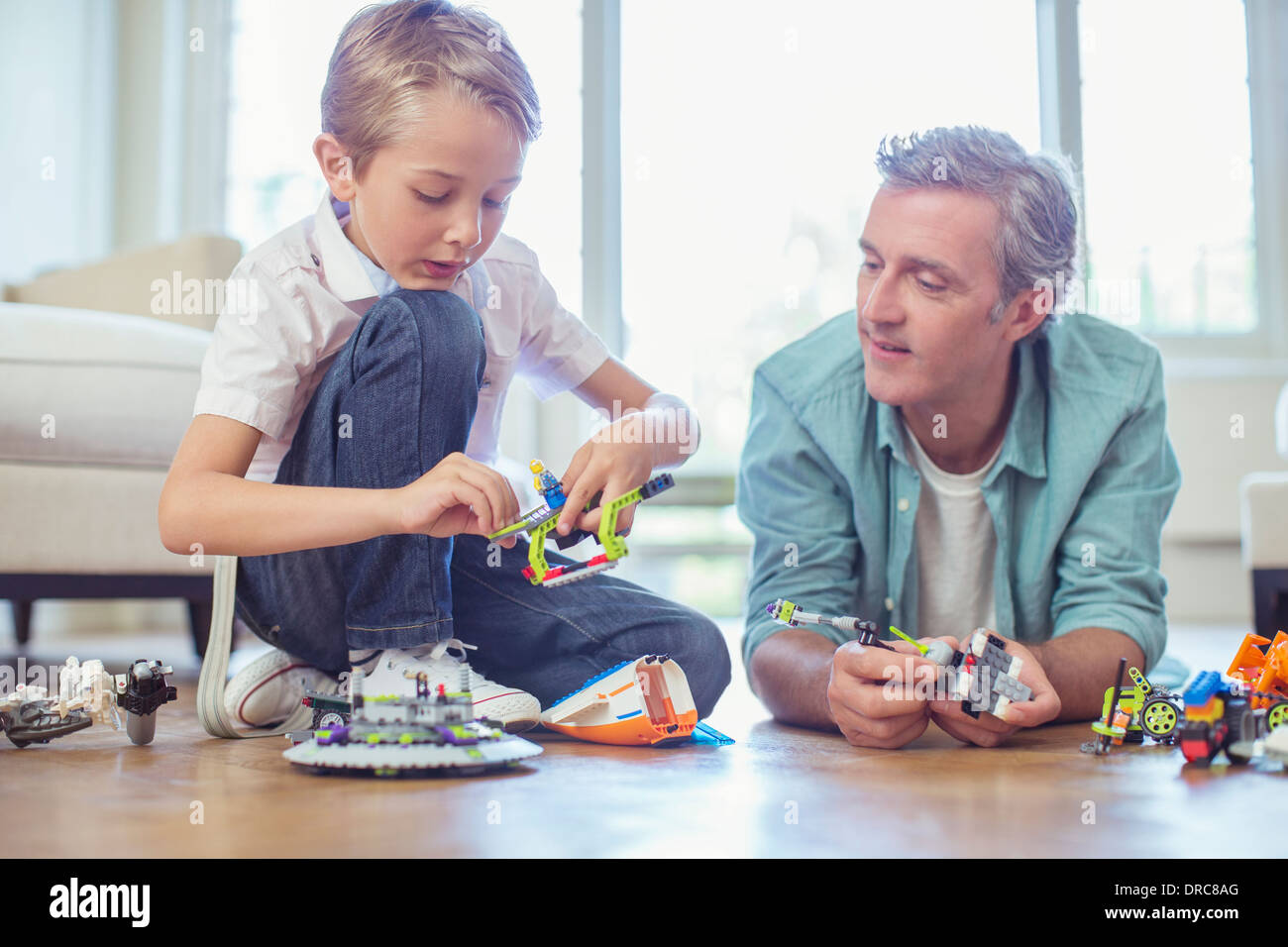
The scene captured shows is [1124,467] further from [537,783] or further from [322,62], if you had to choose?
[322,62]

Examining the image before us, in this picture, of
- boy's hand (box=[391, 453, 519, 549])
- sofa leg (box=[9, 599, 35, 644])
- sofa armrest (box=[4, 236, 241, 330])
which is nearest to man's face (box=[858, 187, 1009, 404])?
boy's hand (box=[391, 453, 519, 549])

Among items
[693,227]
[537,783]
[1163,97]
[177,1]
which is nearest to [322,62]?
[177,1]

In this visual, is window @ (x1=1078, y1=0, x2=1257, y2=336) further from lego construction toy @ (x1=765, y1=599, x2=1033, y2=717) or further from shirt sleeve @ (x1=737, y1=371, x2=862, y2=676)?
lego construction toy @ (x1=765, y1=599, x2=1033, y2=717)

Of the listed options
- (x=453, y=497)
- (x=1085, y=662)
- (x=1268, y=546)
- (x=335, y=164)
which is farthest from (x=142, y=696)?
(x=1268, y=546)

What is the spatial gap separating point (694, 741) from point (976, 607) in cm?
42

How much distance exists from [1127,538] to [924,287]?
336 millimetres

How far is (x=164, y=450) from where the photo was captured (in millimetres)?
1604

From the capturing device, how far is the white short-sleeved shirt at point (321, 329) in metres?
0.98

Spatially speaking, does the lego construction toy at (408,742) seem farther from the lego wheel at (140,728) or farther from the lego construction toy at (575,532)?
the lego wheel at (140,728)

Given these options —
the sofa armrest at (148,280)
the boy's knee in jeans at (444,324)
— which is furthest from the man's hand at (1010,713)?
the sofa armrest at (148,280)

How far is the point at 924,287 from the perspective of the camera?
1.19 meters

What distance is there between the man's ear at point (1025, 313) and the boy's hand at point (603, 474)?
0.47m

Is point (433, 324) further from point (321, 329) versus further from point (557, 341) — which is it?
point (557, 341)
